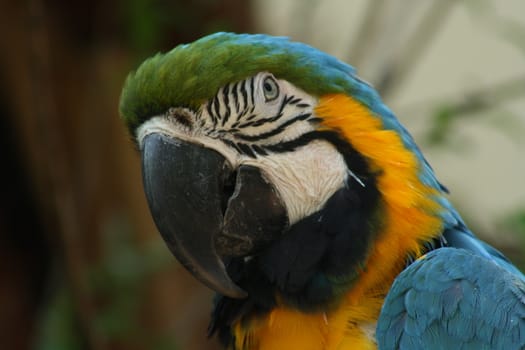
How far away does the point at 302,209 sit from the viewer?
4.17 feet

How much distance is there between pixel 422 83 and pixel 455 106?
1.41 metres

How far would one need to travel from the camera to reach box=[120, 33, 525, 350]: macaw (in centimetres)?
117

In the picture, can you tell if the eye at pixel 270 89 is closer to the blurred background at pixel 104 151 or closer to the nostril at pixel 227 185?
the nostril at pixel 227 185

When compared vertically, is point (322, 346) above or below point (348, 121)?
below

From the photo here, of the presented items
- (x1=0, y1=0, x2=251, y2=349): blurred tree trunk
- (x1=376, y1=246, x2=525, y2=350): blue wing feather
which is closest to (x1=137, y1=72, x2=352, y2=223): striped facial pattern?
(x1=376, y1=246, x2=525, y2=350): blue wing feather

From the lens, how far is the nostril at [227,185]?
1.21m

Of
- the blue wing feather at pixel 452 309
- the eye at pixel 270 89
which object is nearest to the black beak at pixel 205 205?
the eye at pixel 270 89

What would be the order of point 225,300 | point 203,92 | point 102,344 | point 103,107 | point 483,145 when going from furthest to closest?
point 483,145 < point 103,107 < point 102,344 < point 225,300 < point 203,92

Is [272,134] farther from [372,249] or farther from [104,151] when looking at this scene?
[104,151]

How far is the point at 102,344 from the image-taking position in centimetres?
244

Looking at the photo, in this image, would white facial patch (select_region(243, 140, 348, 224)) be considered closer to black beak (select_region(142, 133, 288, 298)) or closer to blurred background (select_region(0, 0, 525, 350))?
black beak (select_region(142, 133, 288, 298))

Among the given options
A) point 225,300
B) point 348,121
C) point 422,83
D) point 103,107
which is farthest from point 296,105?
point 422,83

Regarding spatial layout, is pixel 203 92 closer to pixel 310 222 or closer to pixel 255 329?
pixel 310 222

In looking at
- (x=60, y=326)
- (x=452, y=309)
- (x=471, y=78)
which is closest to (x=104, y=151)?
(x=60, y=326)
